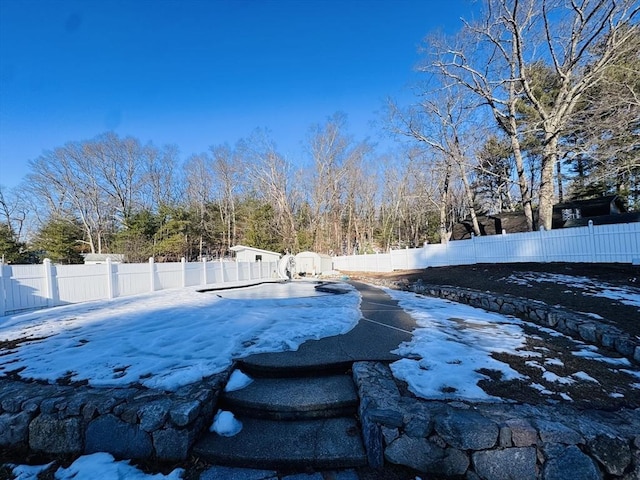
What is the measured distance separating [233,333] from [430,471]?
3.17m

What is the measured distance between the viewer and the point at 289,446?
82.8 inches

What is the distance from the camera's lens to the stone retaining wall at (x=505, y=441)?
5.84ft

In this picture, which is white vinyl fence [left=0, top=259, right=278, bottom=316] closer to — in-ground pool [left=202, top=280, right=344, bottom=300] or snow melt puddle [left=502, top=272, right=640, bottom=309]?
in-ground pool [left=202, top=280, right=344, bottom=300]

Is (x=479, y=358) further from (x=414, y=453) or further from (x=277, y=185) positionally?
(x=277, y=185)

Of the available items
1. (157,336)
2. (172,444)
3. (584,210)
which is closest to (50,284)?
(157,336)

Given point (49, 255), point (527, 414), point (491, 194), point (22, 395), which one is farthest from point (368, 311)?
point (491, 194)

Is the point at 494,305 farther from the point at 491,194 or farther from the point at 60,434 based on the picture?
the point at 491,194

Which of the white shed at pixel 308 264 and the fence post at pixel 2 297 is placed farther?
the white shed at pixel 308 264

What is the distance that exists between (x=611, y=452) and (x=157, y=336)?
15.9ft

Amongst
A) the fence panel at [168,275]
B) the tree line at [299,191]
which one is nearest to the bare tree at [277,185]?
the tree line at [299,191]

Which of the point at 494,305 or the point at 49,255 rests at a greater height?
the point at 49,255

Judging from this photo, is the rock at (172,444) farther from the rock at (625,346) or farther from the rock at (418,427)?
the rock at (625,346)

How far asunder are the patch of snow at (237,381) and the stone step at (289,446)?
40cm

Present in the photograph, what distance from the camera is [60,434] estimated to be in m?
2.25
